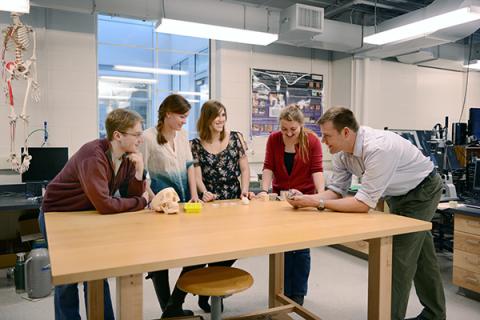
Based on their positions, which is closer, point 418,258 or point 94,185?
point 94,185

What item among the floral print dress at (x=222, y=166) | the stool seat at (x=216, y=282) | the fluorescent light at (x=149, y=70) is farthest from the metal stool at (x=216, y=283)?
the fluorescent light at (x=149, y=70)

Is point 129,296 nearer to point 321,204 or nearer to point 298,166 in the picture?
point 321,204

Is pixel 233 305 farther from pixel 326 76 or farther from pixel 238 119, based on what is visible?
pixel 326 76

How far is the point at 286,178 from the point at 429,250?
1005 millimetres

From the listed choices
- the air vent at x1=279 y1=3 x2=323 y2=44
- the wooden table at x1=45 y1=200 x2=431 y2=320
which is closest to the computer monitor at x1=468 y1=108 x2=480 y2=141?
the air vent at x1=279 y1=3 x2=323 y2=44

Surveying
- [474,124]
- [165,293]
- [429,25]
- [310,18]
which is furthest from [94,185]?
[474,124]

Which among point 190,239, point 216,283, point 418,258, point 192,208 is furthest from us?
point 418,258

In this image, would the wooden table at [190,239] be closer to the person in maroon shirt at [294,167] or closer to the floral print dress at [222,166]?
the floral print dress at [222,166]

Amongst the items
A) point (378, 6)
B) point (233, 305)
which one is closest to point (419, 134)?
point (378, 6)

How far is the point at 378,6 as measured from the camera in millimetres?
5164

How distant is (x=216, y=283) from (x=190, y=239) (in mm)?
326

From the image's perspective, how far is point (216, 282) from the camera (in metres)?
1.70

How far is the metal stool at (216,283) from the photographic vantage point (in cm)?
161

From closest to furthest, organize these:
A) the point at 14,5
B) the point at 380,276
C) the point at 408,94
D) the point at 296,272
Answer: the point at 380,276 < the point at 296,272 < the point at 14,5 < the point at 408,94
